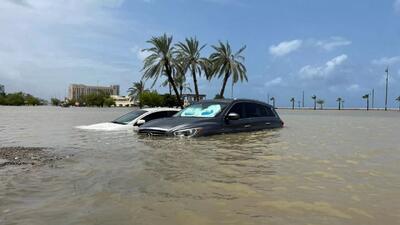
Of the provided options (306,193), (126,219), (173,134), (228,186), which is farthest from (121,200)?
(173,134)

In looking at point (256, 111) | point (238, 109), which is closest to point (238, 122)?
point (238, 109)

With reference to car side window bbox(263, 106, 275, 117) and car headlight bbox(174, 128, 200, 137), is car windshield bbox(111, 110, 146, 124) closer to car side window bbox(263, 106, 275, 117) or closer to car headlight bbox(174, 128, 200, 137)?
car headlight bbox(174, 128, 200, 137)

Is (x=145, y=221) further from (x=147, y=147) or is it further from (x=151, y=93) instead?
(x=151, y=93)

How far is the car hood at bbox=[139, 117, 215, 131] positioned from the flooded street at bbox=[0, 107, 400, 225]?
167cm

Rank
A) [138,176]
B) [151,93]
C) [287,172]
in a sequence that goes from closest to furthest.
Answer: [138,176]
[287,172]
[151,93]

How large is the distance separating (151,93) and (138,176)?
112 meters

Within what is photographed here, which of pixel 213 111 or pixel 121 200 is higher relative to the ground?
pixel 213 111

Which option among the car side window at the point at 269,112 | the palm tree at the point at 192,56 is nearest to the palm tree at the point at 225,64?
the palm tree at the point at 192,56

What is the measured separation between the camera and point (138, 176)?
724 cm

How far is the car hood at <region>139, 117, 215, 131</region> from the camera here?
1260 cm

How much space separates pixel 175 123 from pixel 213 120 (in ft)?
3.94

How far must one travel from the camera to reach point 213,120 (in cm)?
1350

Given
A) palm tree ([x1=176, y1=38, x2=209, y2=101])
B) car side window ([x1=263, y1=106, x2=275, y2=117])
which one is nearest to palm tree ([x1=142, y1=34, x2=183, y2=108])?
palm tree ([x1=176, y1=38, x2=209, y2=101])

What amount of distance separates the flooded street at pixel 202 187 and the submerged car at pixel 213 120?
1.70 m
